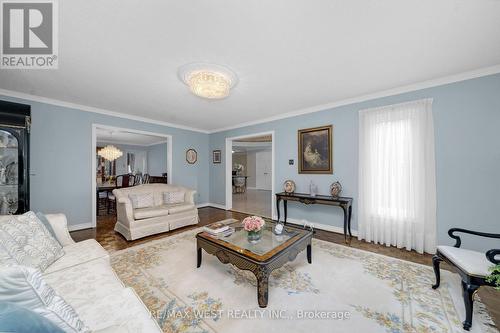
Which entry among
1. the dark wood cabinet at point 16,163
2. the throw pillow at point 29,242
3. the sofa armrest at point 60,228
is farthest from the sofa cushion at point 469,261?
the dark wood cabinet at point 16,163

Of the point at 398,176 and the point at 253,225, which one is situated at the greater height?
the point at 398,176

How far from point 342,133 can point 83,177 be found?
5.34m

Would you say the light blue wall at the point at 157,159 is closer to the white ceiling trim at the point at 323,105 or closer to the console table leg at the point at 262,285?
the white ceiling trim at the point at 323,105

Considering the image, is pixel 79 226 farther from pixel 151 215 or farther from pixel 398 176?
pixel 398 176

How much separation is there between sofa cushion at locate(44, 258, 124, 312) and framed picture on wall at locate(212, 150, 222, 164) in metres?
4.47

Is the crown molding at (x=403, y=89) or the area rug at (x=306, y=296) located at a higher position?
the crown molding at (x=403, y=89)

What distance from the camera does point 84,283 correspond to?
1.33 metres

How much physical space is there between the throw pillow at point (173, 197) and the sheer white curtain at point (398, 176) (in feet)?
12.1

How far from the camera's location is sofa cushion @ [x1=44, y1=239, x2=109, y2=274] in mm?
1529

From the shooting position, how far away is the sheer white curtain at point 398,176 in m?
2.74

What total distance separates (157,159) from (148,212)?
6.02m

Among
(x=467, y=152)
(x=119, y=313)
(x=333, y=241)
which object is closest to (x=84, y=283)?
(x=119, y=313)

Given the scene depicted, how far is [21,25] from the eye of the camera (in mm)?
1727

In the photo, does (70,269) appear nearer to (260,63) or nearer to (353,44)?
(260,63)
